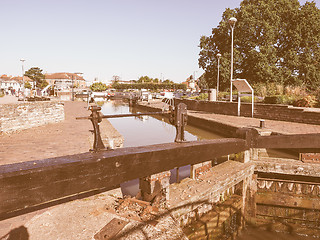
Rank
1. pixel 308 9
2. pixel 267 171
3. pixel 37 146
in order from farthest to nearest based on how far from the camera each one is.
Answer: pixel 308 9
pixel 37 146
pixel 267 171

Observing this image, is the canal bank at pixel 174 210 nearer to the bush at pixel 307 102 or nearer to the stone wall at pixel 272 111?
the stone wall at pixel 272 111

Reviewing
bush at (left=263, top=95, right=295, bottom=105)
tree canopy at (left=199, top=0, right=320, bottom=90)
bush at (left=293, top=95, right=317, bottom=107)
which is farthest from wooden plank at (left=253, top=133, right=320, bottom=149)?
tree canopy at (left=199, top=0, right=320, bottom=90)

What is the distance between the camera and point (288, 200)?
15.7 ft

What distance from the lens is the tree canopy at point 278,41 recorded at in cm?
2555

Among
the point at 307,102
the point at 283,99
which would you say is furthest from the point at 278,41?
the point at 307,102

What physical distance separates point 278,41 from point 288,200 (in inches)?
1120

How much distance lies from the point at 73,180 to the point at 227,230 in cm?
357

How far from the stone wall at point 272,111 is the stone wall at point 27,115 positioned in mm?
11854

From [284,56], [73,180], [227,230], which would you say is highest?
[284,56]

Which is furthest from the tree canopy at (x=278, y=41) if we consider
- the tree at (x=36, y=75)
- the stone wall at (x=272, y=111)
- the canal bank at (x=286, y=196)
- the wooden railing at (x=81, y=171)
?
the tree at (x=36, y=75)

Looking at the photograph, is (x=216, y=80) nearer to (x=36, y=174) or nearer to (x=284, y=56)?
(x=284, y=56)

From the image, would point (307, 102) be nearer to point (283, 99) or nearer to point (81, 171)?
point (283, 99)

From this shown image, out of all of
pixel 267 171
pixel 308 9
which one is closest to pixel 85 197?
pixel 267 171

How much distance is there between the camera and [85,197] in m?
3.12
